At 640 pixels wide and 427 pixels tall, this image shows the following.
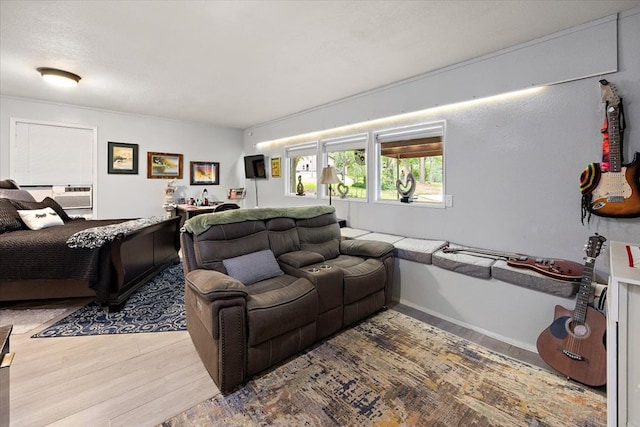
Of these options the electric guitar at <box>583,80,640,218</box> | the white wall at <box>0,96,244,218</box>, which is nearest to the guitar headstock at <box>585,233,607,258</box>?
the electric guitar at <box>583,80,640,218</box>

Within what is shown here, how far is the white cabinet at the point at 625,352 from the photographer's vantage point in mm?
1228

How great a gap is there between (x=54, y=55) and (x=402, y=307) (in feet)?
14.6

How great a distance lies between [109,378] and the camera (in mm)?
2004

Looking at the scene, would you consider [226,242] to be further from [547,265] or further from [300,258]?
[547,265]

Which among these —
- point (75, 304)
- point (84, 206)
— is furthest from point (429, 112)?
point (84, 206)

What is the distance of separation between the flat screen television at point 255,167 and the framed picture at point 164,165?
1.38 meters

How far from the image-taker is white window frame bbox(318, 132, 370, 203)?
4229 mm

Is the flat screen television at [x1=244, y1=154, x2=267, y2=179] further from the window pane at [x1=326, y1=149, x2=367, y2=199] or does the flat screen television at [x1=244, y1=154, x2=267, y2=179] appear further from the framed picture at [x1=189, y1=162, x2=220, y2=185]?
the window pane at [x1=326, y1=149, x2=367, y2=199]

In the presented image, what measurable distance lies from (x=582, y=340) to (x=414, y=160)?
2483 millimetres

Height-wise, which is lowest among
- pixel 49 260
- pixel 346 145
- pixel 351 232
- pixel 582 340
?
pixel 582 340

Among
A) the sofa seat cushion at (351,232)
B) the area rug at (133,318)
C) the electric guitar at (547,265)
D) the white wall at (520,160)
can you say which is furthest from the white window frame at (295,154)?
the electric guitar at (547,265)

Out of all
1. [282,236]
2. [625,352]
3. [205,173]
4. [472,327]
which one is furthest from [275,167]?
[625,352]

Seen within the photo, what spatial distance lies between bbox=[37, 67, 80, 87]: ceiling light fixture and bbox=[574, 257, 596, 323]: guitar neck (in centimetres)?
537

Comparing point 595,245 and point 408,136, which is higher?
point 408,136
